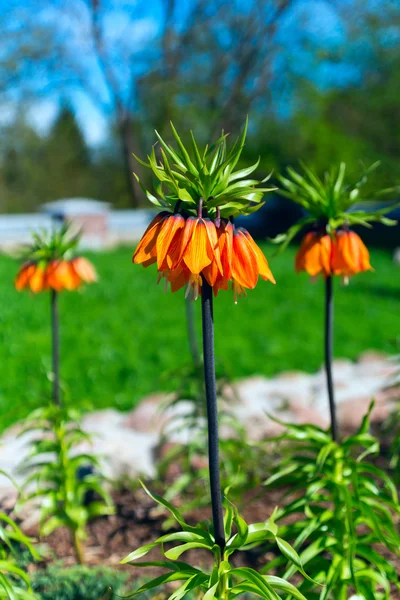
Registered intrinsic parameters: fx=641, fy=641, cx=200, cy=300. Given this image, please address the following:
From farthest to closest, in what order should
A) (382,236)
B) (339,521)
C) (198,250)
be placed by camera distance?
(382,236), (339,521), (198,250)

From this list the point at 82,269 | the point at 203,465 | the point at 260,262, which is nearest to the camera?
the point at 260,262

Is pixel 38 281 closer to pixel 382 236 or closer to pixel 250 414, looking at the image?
pixel 250 414

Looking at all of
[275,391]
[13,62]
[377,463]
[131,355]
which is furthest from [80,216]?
[377,463]

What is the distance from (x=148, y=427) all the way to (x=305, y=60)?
16908 millimetres

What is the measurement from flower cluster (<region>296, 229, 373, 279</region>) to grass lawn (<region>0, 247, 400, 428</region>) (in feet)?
5.41

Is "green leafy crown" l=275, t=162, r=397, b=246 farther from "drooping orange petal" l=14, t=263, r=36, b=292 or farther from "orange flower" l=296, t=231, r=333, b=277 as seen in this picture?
"drooping orange petal" l=14, t=263, r=36, b=292

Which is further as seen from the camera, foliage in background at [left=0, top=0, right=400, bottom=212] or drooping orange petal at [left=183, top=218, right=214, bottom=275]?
foliage in background at [left=0, top=0, right=400, bottom=212]

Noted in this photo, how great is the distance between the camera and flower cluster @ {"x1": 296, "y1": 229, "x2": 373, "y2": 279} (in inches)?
76.5

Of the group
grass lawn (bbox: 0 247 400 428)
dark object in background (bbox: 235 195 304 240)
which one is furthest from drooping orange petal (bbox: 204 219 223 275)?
dark object in background (bbox: 235 195 304 240)

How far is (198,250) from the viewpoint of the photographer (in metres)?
1.23

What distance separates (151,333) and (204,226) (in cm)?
522

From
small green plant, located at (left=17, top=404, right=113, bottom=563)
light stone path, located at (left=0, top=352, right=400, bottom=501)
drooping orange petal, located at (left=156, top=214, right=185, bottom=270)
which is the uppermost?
drooping orange petal, located at (left=156, top=214, right=185, bottom=270)

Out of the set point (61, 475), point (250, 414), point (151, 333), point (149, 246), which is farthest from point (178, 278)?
point (151, 333)

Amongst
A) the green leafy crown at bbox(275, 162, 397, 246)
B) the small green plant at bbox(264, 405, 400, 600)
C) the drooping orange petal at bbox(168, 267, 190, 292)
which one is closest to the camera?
the drooping orange petal at bbox(168, 267, 190, 292)
